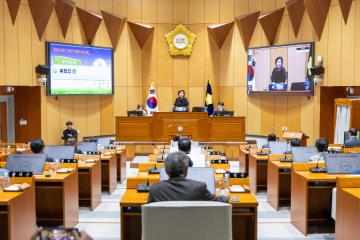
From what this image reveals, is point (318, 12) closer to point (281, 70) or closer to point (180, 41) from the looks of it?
point (281, 70)

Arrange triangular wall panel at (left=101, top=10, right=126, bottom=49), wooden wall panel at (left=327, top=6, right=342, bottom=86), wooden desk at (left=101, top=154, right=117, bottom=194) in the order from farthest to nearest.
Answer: triangular wall panel at (left=101, top=10, right=126, bottom=49) → wooden wall panel at (left=327, top=6, right=342, bottom=86) → wooden desk at (left=101, top=154, right=117, bottom=194)

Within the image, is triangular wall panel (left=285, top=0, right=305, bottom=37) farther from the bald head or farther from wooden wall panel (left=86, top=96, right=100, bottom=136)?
the bald head

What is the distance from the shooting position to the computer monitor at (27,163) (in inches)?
275

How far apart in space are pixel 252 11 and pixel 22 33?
25.6ft

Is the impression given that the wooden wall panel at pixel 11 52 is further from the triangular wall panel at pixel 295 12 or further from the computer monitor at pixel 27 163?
the triangular wall panel at pixel 295 12

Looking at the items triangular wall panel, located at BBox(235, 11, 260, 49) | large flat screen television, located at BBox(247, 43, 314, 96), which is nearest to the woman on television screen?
large flat screen television, located at BBox(247, 43, 314, 96)

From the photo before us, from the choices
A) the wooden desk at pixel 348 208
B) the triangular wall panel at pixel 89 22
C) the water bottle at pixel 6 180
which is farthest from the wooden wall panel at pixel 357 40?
the water bottle at pixel 6 180

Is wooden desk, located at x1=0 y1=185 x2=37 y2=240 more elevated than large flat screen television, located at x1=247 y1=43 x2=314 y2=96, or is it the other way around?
large flat screen television, located at x1=247 y1=43 x2=314 y2=96

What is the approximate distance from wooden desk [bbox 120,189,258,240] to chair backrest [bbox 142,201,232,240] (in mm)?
1494

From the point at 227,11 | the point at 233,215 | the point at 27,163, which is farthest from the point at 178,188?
the point at 227,11

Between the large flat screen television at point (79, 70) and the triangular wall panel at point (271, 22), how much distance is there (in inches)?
209

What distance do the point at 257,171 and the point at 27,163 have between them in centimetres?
505

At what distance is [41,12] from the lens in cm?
1402

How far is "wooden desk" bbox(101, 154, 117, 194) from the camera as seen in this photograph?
32.2 ft
